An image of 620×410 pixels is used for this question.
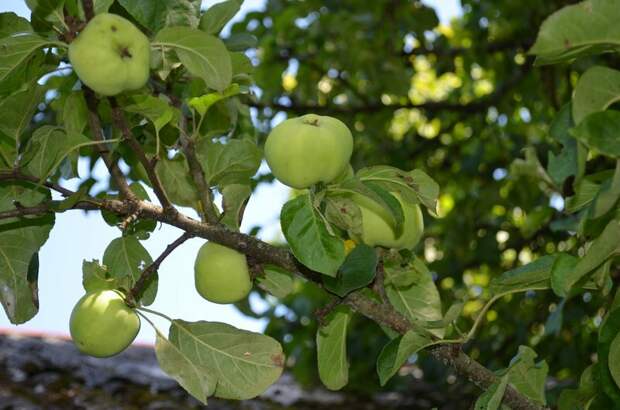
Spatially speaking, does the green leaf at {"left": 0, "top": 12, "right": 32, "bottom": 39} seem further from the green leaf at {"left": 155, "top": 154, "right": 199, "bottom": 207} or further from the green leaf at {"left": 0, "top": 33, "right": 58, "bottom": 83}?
the green leaf at {"left": 155, "top": 154, "right": 199, "bottom": 207}

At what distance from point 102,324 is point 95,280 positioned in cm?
13

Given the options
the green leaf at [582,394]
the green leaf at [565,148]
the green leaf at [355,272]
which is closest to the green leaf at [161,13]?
the green leaf at [355,272]

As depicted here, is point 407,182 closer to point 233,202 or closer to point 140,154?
point 233,202

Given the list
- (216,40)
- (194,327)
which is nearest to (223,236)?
(194,327)

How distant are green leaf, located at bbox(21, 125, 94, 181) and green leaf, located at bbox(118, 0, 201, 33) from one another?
0.22m

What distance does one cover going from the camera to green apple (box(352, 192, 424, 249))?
4.74 ft

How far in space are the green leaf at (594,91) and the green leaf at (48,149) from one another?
77cm

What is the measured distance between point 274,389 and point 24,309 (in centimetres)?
210

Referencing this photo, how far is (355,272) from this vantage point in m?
1.31

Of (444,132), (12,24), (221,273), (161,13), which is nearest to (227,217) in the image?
(221,273)

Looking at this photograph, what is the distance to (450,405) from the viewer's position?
326 centimetres

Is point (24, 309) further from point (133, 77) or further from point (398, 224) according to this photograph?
point (398, 224)

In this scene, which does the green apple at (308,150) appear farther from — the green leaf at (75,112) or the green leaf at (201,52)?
the green leaf at (75,112)

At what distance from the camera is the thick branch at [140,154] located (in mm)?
1340
